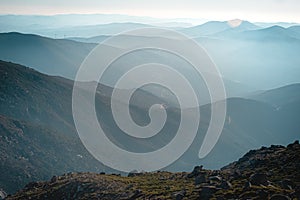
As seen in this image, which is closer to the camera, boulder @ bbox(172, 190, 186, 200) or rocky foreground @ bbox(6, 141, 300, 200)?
rocky foreground @ bbox(6, 141, 300, 200)

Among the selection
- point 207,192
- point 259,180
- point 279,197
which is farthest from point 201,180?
point 279,197

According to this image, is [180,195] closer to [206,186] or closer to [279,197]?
[206,186]

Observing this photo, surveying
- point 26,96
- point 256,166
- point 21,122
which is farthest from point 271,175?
point 26,96

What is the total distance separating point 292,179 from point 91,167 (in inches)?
5315

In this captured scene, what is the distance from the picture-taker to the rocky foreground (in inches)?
1148

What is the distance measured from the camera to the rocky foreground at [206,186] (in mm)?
29156

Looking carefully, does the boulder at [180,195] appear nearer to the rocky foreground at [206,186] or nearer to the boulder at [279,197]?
the rocky foreground at [206,186]

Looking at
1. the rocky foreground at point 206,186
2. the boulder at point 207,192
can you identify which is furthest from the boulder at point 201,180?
the boulder at point 207,192

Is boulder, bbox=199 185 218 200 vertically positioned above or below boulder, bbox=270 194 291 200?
below

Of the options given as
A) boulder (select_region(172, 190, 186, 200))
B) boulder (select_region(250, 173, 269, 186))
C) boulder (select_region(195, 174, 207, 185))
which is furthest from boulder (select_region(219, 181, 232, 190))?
boulder (select_region(195, 174, 207, 185))

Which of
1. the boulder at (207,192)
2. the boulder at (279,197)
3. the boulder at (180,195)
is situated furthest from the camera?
the boulder at (180,195)

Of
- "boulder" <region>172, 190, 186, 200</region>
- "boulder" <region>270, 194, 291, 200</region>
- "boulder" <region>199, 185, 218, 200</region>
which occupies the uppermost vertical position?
"boulder" <region>270, 194, 291, 200</region>

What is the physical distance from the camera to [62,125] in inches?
7643

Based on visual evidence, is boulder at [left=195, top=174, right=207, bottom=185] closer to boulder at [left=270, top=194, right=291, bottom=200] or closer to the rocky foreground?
the rocky foreground
